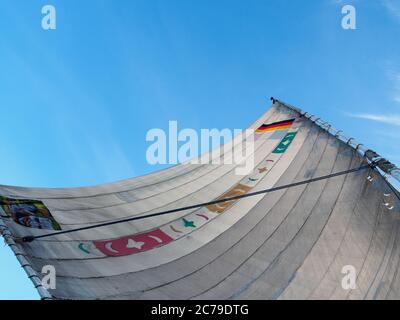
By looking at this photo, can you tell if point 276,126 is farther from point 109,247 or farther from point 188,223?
point 109,247

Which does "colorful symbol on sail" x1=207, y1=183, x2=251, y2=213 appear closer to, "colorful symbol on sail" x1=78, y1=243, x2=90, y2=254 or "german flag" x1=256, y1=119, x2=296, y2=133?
"colorful symbol on sail" x1=78, y1=243, x2=90, y2=254

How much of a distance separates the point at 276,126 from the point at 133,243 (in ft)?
28.3

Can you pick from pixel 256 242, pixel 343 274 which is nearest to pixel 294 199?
pixel 256 242

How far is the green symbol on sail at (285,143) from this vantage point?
1235 centimetres

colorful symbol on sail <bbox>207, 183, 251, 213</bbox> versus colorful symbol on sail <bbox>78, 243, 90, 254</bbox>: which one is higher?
colorful symbol on sail <bbox>207, 183, 251, 213</bbox>

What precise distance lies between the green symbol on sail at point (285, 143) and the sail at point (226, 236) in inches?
47.7

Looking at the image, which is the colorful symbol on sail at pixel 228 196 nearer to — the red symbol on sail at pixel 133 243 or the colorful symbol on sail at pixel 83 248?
the red symbol on sail at pixel 133 243

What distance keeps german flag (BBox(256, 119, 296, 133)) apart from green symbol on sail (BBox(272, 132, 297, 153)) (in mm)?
872

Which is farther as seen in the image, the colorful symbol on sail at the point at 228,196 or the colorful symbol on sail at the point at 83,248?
the colorful symbol on sail at the point at 228,196

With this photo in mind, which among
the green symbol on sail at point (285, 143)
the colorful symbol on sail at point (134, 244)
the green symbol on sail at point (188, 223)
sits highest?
the green symbol on sail at point (285, 143)

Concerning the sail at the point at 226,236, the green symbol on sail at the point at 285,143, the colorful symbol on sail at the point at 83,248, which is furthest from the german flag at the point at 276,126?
the colorful symbol on sail at the point at 83,248

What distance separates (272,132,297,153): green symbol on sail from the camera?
12.4 m

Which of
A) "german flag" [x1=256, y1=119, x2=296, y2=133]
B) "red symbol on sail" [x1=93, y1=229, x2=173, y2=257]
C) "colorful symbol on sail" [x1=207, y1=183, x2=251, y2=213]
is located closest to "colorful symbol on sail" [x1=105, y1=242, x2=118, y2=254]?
"red symbol on sail" [x1=93, y1=229, x2=173, y2=257]

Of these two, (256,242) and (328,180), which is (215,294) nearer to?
(256,242)
